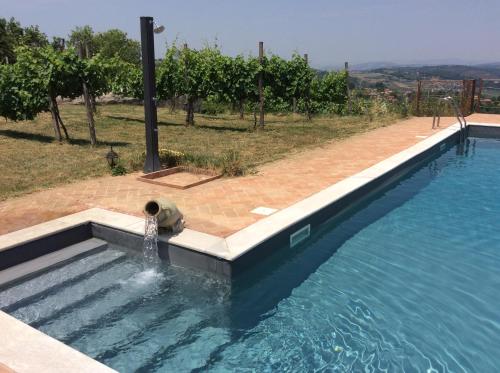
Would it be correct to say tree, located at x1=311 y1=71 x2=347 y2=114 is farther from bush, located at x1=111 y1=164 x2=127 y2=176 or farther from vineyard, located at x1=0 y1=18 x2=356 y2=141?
bush, located at x1=111 y1=164 x2=127 y2=176

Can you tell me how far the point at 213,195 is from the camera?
25.5 ft

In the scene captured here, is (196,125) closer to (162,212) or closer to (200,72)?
(200,72)

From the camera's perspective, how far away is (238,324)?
459 centimetres

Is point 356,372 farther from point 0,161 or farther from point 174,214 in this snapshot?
point 0,161

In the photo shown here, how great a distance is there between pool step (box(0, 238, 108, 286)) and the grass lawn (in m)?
2.46

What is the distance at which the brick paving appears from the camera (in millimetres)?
6487

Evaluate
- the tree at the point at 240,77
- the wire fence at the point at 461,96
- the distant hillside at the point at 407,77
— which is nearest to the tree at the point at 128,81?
the tree at the point at 240,77

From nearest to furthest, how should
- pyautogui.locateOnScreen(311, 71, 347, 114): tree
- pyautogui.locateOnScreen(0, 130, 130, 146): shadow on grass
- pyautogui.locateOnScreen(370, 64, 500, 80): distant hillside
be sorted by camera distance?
1. pyautogui.locateOnScreen(0, 130, 130, 146): shadow on grass
2. pyautogui.locateOnScreen(370, 64, 500, 80): distant hillside
3. pyautogui.locateOnScreen(311, 71, 347, 114): tree

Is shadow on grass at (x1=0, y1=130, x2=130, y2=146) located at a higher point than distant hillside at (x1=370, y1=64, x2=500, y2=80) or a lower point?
lower

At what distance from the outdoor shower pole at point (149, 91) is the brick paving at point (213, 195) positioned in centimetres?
56

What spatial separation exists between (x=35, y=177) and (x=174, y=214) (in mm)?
4758

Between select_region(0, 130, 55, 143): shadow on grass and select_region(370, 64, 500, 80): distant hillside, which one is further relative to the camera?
select_region(370, 64, 500, 80): distant hillside

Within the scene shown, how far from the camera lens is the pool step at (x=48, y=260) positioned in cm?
523

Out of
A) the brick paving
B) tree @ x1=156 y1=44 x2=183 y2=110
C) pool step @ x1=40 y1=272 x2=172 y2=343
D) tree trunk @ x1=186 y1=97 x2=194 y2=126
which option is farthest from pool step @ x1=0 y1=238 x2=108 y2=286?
tree @ x1=156 y1=44 x2=183 y2=110
